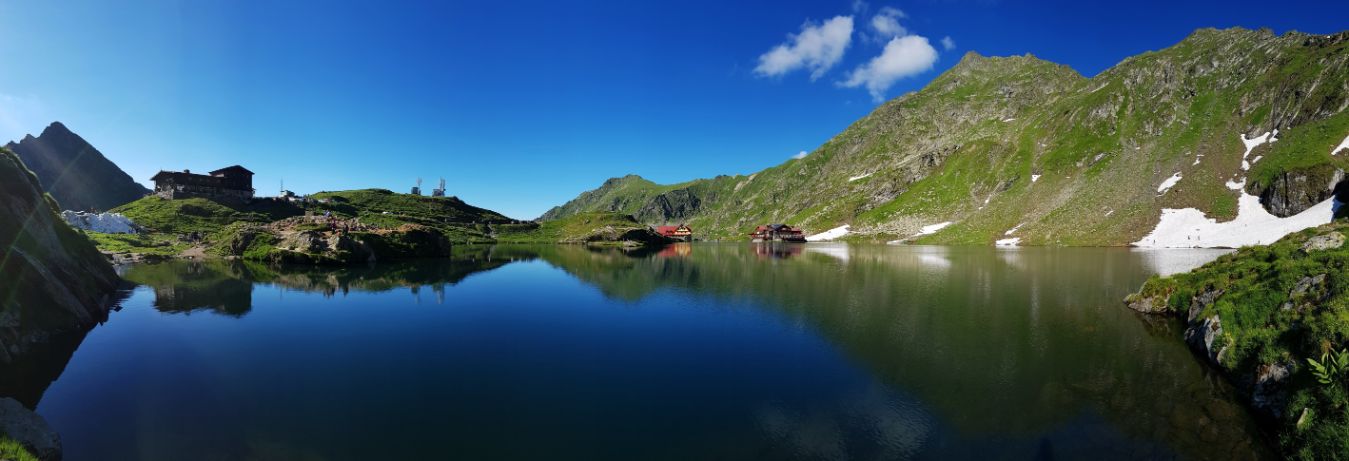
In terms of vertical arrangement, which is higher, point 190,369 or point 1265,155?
point 1265,155

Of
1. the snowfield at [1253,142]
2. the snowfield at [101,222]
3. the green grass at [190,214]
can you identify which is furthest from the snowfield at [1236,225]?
the snowfield at [101,222]

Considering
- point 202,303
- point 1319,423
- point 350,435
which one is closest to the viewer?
point 1319,423

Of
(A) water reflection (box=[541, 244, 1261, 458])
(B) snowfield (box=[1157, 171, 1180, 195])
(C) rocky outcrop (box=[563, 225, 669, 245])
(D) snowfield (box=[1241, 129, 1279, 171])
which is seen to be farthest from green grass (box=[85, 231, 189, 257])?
(D) snowfield (box=[1241, 129, 1279, 171])

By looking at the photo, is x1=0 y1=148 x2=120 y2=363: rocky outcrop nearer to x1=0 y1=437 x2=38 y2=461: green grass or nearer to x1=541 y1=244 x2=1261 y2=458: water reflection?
x1=0 y1=437 x2=38 y2=461: green grass

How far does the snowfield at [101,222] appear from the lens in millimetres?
102500

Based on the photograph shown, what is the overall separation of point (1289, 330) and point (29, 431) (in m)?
45.1

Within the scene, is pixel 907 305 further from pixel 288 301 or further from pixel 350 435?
pixel 288 301

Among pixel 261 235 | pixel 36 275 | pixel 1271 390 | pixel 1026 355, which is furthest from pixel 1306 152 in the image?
pixel 261 235

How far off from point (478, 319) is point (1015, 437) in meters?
35.4

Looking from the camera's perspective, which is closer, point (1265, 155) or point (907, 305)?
point (907, 305)

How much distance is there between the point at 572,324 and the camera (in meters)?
37.9

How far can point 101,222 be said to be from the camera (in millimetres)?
107125

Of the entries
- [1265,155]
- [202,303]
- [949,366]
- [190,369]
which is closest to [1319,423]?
[949,366]

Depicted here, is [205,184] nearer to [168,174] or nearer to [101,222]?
[168,174]
